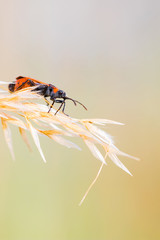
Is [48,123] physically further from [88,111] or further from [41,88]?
[88,111]

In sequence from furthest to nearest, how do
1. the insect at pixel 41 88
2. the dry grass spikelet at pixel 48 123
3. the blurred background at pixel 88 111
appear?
the blurred background at pixel 88 111 < the insect at pixel 41 88 < the dry grass spikelet at pixel 48 123

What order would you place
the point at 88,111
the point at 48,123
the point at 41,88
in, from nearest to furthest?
the point at 48,123 < the point at 41,88 < the point at 88,111

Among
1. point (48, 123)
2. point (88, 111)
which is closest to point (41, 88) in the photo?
point (48, 123)

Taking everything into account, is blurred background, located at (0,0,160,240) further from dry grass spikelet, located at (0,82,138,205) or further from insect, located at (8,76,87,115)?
dry grass spikelet, located at (0,82,138,205)

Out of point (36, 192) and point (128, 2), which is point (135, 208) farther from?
point (128, 2)

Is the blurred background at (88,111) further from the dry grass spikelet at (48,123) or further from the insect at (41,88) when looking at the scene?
the dry grass spikelet at (48,123)

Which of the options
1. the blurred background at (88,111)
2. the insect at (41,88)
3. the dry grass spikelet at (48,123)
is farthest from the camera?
the blurred background at (88,111)

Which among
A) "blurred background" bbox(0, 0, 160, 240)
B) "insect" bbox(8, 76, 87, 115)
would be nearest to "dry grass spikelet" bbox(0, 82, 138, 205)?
"insect" bbox(8, 76, 87, 115)

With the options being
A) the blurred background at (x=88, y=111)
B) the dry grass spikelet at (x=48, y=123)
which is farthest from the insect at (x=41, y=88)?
the blurred background at (x=88, y=111)
